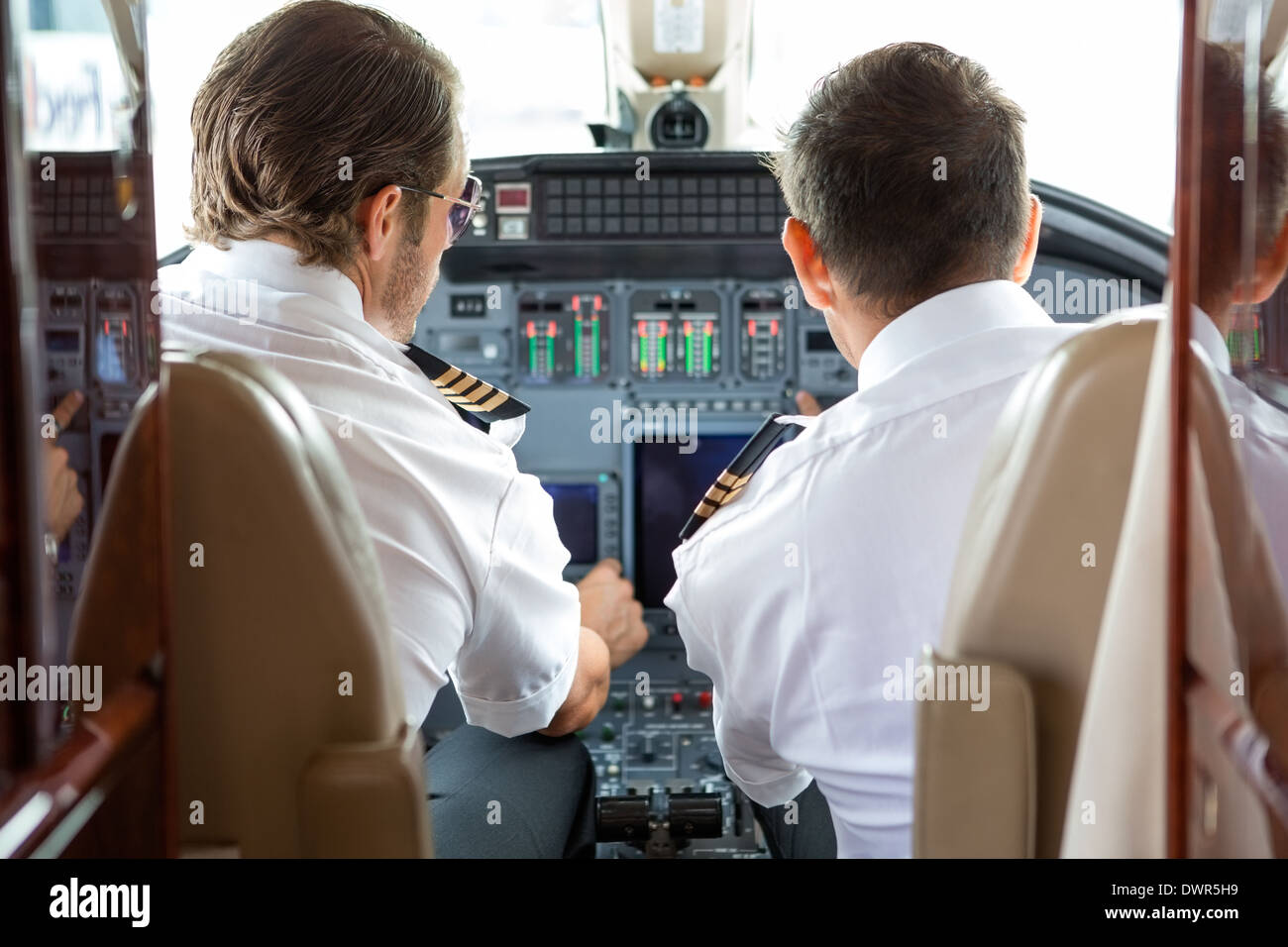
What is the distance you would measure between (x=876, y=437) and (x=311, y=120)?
736mm

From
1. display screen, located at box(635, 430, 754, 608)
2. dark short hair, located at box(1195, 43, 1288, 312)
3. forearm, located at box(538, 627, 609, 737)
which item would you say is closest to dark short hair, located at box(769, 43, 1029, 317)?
dark short hair, located at box(1195, 43, 1288, 312)

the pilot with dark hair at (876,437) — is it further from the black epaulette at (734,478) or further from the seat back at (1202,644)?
the seat back at (1202,644)

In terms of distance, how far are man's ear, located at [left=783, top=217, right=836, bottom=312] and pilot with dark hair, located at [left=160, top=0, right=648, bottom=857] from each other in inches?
16.1

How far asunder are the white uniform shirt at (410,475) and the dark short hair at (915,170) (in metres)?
0.48

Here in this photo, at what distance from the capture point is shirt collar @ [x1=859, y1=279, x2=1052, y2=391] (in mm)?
1138

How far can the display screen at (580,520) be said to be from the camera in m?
2.48

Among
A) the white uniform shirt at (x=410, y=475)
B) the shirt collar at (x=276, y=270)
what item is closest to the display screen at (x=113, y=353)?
the white uniform shirt at (x=410, y=475)

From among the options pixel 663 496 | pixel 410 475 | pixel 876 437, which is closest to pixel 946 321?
pixel 876 437

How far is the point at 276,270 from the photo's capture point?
1.23m

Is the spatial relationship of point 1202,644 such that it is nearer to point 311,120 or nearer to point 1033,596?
point 1033,596

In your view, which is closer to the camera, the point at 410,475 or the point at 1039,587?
the point at 1039,587

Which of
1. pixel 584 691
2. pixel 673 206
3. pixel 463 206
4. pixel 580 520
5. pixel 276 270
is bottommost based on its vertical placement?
pixel 584 691

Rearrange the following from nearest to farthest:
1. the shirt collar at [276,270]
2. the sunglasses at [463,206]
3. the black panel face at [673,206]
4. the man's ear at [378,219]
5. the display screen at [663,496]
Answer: the shirt collar at [276,270]
the man's ear at [378,219]
the sunglasses at [463,206]
the black panel face at [673,206]
the display screen at [663,496]
